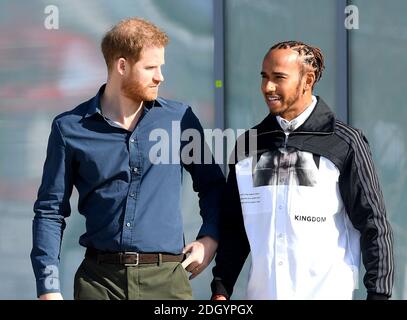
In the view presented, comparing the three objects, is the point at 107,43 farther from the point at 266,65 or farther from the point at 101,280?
the point at 101,280

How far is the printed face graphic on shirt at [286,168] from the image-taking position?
4.88 meters

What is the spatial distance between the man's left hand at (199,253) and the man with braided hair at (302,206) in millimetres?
41

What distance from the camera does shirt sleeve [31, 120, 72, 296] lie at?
494 centimetres

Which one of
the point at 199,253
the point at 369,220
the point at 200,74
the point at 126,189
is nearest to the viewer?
the point at 369,220

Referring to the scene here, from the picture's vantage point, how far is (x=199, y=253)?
16.4 ft

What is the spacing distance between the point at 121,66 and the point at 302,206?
966 mm

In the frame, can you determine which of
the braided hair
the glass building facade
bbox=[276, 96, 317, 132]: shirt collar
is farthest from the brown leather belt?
the glass building facade

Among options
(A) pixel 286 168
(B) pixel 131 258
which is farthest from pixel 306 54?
(B) pixel 131 258

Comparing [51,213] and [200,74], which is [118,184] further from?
[200,74]

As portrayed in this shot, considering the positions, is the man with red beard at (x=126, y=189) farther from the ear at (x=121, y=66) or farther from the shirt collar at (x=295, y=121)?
the shirt collar at (x=295, y=121)

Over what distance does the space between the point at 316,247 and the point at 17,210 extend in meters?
3.34

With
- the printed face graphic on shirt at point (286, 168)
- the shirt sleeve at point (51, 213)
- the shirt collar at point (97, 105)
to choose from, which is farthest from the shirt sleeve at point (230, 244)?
the shirt sleeve at point (51, 213)
